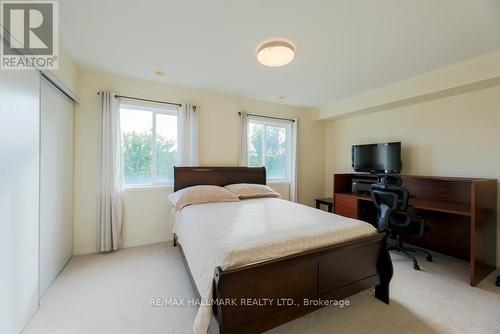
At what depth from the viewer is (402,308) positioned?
73.2 inches

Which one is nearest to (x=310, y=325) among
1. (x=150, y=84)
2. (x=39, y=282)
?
(x=39, y=282)

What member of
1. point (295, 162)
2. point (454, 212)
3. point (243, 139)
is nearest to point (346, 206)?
point (295, 162)

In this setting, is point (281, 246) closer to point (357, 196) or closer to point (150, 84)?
point (357, 196)

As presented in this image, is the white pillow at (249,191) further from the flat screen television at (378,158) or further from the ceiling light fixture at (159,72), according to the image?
the ceiling light fixture at (159,72)

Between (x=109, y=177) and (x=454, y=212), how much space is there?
442 cm

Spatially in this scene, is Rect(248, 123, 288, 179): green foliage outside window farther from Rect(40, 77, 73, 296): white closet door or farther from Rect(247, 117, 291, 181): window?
Rect(40, 77, 73, 296): white closet door

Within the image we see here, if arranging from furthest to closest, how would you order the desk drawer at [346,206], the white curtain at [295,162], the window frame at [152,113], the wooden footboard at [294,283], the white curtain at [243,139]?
the white curtain at [295,162], the white curtain at [243,139], the desk drawer at [346,206], the window frame at [152,113], the wooden footboard at [294,283]

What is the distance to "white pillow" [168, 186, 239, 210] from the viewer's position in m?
2.82

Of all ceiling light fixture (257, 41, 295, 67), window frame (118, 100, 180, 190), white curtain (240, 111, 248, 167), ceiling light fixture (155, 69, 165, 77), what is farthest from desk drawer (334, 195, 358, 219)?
ceiling light fixture (155, 69, 165, 77)

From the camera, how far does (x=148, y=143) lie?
336 centimetres

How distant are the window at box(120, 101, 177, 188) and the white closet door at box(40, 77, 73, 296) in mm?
664

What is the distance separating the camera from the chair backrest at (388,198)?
258 centimetres

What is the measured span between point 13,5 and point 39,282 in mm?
2283
